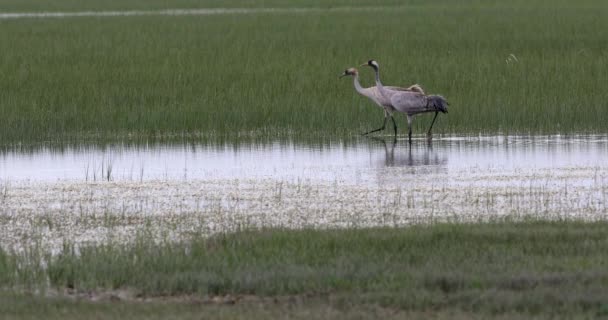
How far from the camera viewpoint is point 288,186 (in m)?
10.2

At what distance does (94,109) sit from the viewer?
16.5m

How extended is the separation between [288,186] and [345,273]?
13.0 feet

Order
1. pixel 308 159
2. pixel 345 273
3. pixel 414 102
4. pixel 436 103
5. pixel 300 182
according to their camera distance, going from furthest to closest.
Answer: pixel 414 102 < pixel 436 103 < pixel 308 159 < pixel 300 182 < pixel 345 273

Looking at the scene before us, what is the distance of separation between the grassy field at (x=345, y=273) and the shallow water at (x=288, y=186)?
0.82 meters

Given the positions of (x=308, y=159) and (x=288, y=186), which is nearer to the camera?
(x=288, y=186)

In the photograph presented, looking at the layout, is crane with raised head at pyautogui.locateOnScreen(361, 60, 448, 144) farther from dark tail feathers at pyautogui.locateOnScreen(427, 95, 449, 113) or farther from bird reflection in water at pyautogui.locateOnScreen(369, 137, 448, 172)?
bird reflection in water at pyautogui.locateOnScreen(369, 137, 448, 172)

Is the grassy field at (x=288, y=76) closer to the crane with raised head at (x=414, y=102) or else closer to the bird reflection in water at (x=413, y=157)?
the crane with raised head at (x=414, y=102)

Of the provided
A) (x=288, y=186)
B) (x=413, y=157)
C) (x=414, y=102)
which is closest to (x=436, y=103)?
(x=414, y=102)

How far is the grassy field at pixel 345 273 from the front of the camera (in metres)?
5.76

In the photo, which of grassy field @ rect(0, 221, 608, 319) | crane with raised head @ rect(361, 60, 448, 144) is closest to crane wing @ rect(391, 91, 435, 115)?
crane with raised head @ rect(361, 60, 448, 144)

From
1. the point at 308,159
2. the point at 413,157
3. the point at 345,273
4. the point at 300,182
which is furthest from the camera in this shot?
the point at 413,157

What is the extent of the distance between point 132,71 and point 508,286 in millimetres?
14986

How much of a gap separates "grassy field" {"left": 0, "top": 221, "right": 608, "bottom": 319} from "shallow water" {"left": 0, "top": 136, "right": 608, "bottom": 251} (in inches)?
32.3

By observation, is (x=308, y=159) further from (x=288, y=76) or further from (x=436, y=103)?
(x=288, y=76)
